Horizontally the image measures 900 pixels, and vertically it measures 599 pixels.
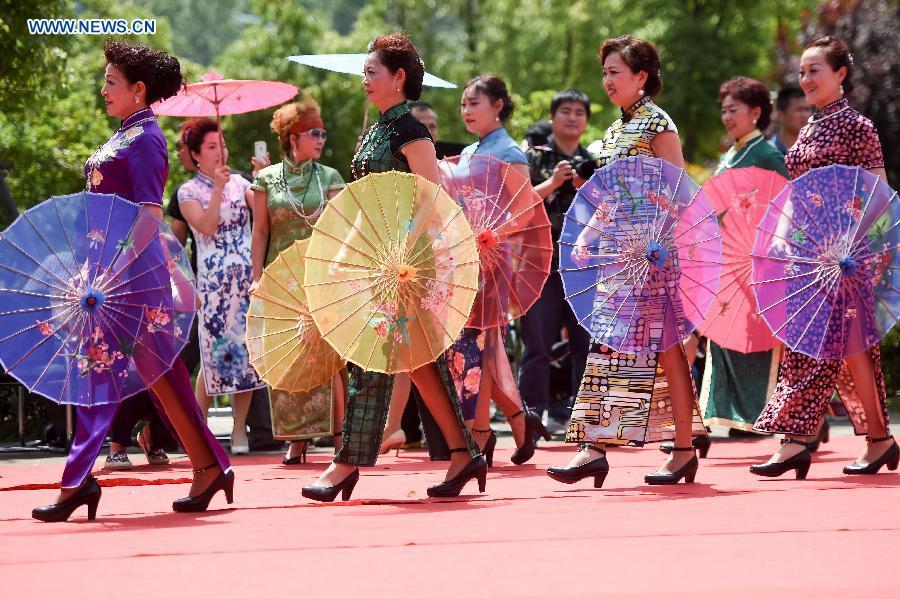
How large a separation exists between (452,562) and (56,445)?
618 centimetres

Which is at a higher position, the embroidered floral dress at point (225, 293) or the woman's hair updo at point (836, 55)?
the woman's hair updo at point (836, 55)

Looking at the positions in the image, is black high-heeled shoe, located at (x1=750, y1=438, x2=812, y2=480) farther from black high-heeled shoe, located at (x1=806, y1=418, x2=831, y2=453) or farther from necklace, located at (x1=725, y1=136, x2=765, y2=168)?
necklace, located at (x1=725, y1=136, x2=765, y2=168)

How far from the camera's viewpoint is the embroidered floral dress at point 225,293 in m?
10.4

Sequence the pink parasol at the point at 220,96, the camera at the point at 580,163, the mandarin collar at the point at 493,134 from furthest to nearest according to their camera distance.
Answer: the pink parasol at the point at 220,96 < the mandarin collar at the point at 493,134 < the camera at the point at 580,163

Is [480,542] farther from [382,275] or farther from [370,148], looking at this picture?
[370,148]

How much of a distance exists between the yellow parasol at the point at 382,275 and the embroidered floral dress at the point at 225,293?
4032 mm

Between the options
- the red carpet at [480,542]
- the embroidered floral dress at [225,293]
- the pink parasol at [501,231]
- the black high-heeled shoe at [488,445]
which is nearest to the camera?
the red carpet at [480,542]

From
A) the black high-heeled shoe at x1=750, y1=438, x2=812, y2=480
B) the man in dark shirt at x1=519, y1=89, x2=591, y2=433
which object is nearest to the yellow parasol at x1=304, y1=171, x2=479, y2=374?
the black high-heeled shoe at x1=750, y1=438, x2=812, y2=480

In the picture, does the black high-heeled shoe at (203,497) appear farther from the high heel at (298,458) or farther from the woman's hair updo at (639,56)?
the high heel at (298,458)

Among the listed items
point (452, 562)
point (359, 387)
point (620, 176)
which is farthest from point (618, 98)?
point (452, 562)

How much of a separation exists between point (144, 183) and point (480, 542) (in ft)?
7.14

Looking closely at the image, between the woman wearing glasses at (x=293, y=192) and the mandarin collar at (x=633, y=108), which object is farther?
the woman wearing glasses at (x=293, y=192)

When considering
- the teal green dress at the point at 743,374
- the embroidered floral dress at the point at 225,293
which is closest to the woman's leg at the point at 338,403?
the embroidered floral dress at the point at 225,293

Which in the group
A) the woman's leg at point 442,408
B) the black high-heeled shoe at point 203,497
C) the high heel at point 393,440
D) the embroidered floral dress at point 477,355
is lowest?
the black high-heeled shoe at point 203,497
